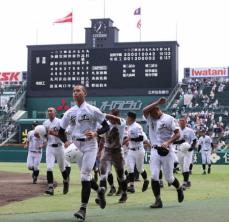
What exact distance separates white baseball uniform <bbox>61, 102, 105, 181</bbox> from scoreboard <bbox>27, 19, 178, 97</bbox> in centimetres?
3514

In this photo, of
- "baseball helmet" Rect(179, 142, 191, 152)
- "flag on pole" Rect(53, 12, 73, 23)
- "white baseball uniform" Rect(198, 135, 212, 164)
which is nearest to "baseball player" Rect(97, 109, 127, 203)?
"baseball helmet" Rect(179, 142, 191, 152)

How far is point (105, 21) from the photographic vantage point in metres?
46.0

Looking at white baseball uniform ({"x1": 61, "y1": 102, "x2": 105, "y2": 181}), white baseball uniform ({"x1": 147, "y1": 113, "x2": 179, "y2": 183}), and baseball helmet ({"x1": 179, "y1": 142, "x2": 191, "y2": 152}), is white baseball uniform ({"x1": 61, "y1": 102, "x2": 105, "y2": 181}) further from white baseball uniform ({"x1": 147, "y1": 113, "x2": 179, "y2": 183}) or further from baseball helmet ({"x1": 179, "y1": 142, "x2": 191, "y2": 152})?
baseball helmet ({"x1": 179, "y1": 142, "x2": 191, "y2": 152})

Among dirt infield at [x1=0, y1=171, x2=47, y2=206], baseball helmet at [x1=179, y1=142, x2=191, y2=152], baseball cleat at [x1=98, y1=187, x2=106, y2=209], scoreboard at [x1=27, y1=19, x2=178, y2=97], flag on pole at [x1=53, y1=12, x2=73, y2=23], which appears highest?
flag on pole at [x1=53, y1=12, x2=73, y2=23]

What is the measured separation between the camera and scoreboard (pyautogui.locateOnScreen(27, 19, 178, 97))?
44.8 m

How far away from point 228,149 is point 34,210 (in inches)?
1301

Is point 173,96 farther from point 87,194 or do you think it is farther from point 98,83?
point 87,194

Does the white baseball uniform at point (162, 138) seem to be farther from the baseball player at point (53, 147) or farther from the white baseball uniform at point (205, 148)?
the white baseball uniform at point (205, 148)

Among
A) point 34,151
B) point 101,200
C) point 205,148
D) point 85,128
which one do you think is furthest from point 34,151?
point 205,148

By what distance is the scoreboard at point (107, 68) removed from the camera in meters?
44.8

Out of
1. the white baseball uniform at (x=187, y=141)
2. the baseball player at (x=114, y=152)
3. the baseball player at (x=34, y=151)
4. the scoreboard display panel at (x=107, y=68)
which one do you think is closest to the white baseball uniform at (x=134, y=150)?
the white baseball uniform at (x=187, y=141)

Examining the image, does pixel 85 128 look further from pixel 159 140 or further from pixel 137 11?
pixel 137 11

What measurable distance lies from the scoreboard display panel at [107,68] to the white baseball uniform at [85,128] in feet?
115

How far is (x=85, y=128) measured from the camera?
31.7 feet
